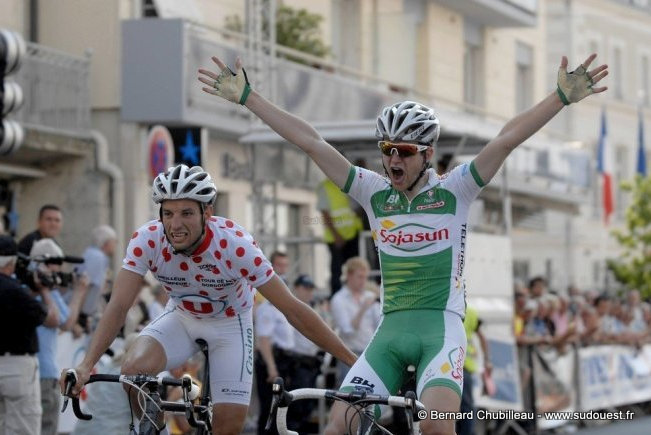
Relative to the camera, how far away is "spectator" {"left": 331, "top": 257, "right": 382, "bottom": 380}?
1661 cm

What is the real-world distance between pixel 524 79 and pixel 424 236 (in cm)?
3234

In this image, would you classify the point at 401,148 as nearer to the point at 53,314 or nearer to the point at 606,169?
the point at 53,314

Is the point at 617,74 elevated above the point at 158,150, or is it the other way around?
the point at 617,74

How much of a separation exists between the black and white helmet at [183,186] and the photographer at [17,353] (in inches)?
115

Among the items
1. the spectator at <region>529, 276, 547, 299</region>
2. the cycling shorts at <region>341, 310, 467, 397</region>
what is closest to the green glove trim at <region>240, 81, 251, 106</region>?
the cycling shorts at <region>341, 310, 467, 397</region>

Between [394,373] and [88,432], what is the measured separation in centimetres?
416

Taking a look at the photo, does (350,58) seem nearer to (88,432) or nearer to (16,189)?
(16,189)

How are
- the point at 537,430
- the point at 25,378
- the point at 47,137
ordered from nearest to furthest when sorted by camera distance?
the point at 25,378, the point at 537,430, the point at 47,137

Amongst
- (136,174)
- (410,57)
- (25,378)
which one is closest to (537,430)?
(136,174)

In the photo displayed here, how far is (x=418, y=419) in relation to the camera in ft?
25.1

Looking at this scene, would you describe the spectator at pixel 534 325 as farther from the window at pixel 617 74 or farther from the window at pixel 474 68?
the window at pixel 617 74

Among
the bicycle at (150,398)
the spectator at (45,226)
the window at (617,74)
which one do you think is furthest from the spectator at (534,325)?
the window at (617,74)

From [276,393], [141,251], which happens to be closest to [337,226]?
[141,251]

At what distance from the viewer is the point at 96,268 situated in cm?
1531
